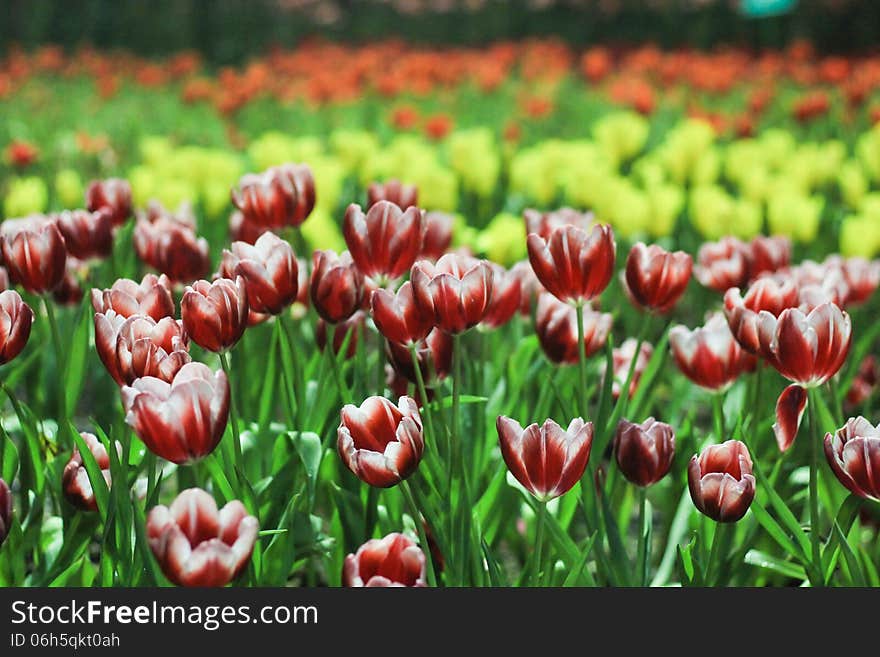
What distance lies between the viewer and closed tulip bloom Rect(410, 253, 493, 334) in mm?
1200

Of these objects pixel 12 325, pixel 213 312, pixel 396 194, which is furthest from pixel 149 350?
pixel 396 194

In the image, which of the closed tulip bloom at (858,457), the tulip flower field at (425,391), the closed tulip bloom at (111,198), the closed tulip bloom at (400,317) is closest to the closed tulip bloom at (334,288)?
the tulip flower field at (425,391)

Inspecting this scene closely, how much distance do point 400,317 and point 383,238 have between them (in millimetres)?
187

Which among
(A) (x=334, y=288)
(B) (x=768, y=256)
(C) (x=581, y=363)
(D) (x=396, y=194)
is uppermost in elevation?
(D) (x=396, y=194)

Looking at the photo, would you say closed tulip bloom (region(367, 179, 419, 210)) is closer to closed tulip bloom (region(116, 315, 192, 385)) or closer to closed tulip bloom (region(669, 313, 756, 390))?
closed tulip bloom (region(669, 313, 756, 390))

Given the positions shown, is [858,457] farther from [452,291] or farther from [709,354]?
[452,291]

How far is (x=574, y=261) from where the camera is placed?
1.33m

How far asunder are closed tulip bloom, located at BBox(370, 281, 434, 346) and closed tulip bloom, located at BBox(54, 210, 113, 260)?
685 millimetres

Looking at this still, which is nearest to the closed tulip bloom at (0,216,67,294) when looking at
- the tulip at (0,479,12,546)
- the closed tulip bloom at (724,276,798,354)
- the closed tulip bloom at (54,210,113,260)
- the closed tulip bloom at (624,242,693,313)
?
the closed tulip bloom at (54,210,113,260)

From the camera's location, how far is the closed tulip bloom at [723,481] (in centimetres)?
116

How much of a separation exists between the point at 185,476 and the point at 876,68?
489 centimetres

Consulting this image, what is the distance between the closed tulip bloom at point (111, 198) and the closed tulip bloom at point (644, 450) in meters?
1.11

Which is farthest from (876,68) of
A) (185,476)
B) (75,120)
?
(185,476)

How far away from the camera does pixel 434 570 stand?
4.46 ft
